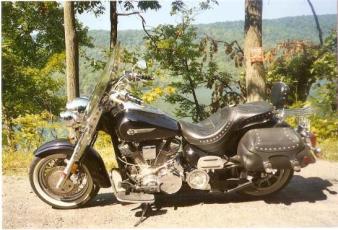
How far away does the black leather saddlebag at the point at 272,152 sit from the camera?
4891 millimetres

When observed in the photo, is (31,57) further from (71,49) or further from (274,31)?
(71,49)

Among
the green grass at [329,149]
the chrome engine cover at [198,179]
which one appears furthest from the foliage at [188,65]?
the chrome engine cover at [198,179]

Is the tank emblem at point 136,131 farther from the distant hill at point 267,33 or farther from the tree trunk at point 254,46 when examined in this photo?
the distant hill at point 267,33

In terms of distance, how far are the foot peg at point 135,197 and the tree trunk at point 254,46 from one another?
184 inches

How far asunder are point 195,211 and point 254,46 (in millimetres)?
4753

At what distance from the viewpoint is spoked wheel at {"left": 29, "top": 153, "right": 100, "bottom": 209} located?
5.07 m

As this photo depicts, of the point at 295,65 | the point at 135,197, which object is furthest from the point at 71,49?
the point at 295,65

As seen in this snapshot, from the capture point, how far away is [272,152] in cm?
489

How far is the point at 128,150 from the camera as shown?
4914 mm

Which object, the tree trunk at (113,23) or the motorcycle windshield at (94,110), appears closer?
the motorcycle windshield at (94,110)

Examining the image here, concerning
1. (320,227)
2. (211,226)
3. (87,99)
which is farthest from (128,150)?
(320,227)

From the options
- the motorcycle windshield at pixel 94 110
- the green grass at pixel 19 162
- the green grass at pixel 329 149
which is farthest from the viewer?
the green grass at pixel 329 149

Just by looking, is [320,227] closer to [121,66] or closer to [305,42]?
[121,66]

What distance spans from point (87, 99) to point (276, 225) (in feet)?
7.82
